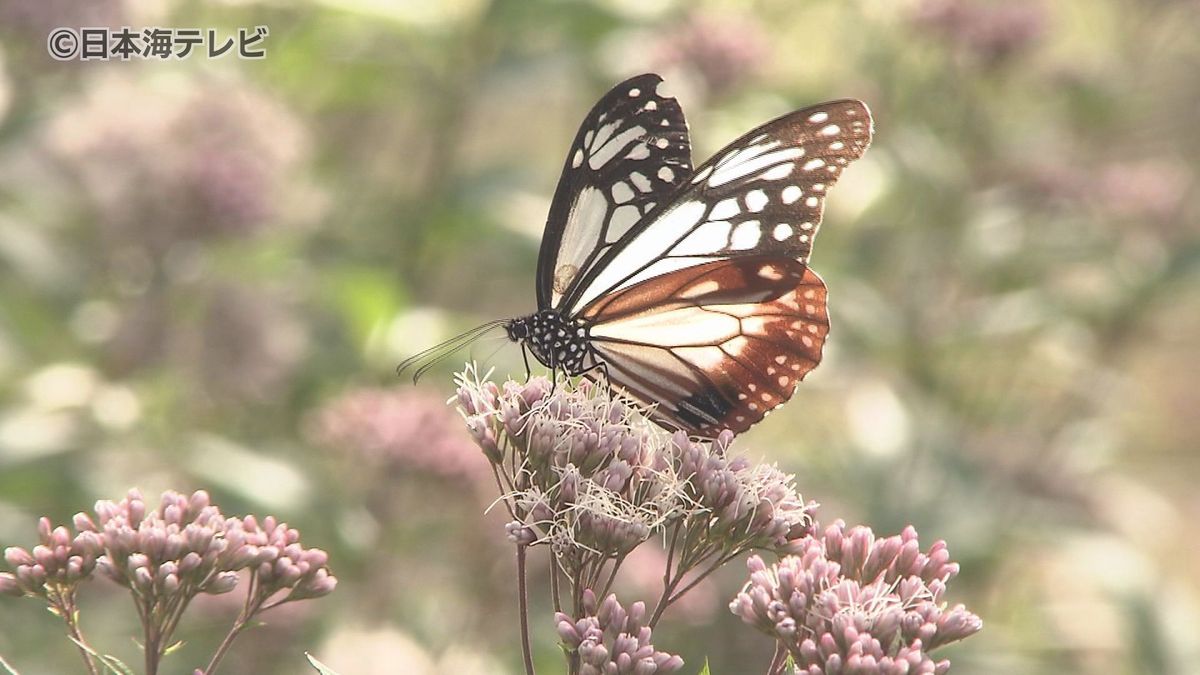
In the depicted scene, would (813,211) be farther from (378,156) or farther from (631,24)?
(378,156)

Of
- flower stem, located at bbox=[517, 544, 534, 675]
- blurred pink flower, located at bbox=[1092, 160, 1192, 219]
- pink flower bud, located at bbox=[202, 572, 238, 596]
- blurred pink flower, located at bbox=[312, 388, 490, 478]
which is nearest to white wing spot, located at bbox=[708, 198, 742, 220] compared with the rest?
flower stem, located at bbox=[517, 544, 534, 675]

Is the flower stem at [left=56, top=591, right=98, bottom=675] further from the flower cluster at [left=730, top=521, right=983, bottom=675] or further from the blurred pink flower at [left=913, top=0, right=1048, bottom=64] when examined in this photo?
the blurred pink flower at [left=913, top=0, right=1048, bottom=64]

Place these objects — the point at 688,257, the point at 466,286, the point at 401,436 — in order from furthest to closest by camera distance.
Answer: the point at 466,286 < the point at 401,436 < the point at 688,257

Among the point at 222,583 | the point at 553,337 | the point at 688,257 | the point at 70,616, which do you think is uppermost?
the point at 688,257

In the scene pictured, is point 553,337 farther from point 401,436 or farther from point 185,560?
point 401,436

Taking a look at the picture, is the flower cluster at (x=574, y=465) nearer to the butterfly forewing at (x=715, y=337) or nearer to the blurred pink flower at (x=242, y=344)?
the butterfly forewing at (x=715, y=337)

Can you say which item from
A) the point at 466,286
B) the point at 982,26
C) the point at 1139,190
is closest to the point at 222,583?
the point at 982,26

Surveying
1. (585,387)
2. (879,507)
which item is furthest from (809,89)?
(585,387)

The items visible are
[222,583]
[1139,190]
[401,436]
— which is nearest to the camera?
[222,583]
